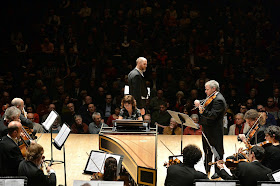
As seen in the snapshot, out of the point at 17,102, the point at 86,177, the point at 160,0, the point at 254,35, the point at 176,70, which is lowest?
the point at 86,177

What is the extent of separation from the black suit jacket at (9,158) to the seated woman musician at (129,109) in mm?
2189

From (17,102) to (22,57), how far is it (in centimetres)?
439

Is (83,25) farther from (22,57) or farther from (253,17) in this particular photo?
(253,17)

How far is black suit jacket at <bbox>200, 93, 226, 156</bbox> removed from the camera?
20.3 feet

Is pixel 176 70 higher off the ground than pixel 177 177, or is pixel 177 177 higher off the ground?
pixel 176 70

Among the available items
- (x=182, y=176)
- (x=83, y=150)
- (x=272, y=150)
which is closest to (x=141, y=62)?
(x=83, y=150)

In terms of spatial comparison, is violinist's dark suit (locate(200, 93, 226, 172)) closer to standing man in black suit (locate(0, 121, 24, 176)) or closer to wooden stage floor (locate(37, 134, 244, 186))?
wooden stage floor (locate(37, 134, 244, 186))

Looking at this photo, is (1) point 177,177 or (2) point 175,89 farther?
(2) point 175,89

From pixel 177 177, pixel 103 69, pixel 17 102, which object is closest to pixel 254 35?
pixel 103 69

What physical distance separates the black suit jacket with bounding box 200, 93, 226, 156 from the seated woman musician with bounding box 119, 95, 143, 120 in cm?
127

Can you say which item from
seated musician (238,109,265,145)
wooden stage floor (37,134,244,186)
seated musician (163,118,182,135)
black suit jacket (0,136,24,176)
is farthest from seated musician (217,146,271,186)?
seated musician (163,118,182,135)

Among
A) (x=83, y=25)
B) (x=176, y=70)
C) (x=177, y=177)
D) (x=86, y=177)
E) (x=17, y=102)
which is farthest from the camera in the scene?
(x=83, y=25)

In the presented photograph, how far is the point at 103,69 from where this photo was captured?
11078mm

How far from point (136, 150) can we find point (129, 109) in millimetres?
1442
